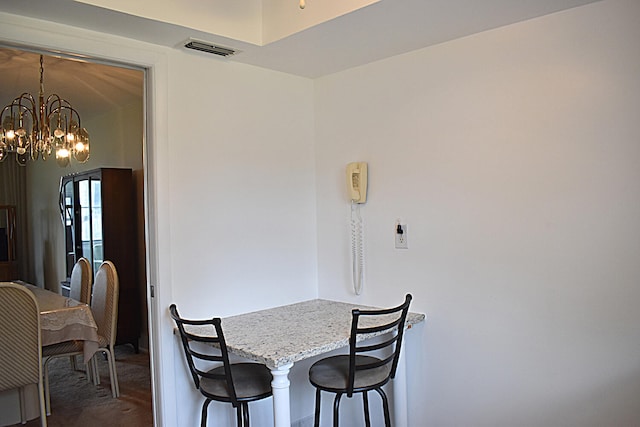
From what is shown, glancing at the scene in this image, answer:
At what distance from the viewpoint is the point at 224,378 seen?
2.11 meters

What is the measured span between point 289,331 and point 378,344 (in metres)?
0.42

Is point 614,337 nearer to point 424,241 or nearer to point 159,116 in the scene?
point 424,241

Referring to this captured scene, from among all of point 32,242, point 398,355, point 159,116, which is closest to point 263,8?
point 159,116

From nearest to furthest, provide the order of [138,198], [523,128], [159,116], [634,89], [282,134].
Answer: [634,89]
[523,128]
[159,116]
[282,134]
[138,198]

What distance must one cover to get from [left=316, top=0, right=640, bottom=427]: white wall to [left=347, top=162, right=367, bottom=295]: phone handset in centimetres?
6

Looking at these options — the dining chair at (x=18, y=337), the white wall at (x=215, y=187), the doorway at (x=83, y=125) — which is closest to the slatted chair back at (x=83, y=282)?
the doorway at (x=83, y=125)

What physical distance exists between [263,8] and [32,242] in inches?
230

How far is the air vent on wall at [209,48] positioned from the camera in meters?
2.39

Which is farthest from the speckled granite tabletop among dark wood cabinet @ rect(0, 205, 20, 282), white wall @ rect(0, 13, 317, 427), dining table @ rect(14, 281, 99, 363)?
dark wood cabinet @ rect(0, 205, 20, 282)

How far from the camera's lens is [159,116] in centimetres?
241

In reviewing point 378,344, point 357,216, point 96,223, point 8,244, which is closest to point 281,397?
point 378,344

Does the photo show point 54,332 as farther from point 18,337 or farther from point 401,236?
point 401,236

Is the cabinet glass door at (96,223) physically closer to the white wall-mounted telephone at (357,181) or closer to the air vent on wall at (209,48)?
the air vent on wall at (209,48)

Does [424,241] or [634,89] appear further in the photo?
[424,241]
